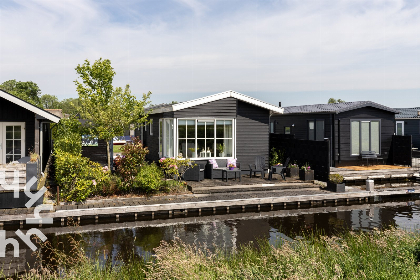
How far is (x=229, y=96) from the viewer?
54.1 ft

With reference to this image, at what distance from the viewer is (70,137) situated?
608 inches

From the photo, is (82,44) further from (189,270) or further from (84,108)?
(189,270)

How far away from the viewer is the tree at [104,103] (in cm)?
1579

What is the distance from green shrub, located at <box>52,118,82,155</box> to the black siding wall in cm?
110

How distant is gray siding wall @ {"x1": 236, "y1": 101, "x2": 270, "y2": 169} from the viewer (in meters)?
17.0

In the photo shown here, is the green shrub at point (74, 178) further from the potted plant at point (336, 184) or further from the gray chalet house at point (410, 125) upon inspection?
the gray chalet house at point (410, 125)

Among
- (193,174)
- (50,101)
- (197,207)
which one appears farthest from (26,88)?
(197,207)

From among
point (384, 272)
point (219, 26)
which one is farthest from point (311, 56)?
point (384, 272)

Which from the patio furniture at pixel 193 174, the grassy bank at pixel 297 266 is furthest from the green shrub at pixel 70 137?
the grassy bank at pixel 297 266

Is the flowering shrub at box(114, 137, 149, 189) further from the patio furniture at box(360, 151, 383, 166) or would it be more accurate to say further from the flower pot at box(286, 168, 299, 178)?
the patio furniture at box(360, 151, 383, 166)

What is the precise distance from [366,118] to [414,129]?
11.4 metres

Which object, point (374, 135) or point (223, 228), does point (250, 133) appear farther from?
point (374, 135)

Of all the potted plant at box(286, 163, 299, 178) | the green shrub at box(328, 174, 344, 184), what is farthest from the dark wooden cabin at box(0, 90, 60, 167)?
the green shrub at box(328, 174, 344, 184)

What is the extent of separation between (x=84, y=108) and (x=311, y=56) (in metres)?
13.7
